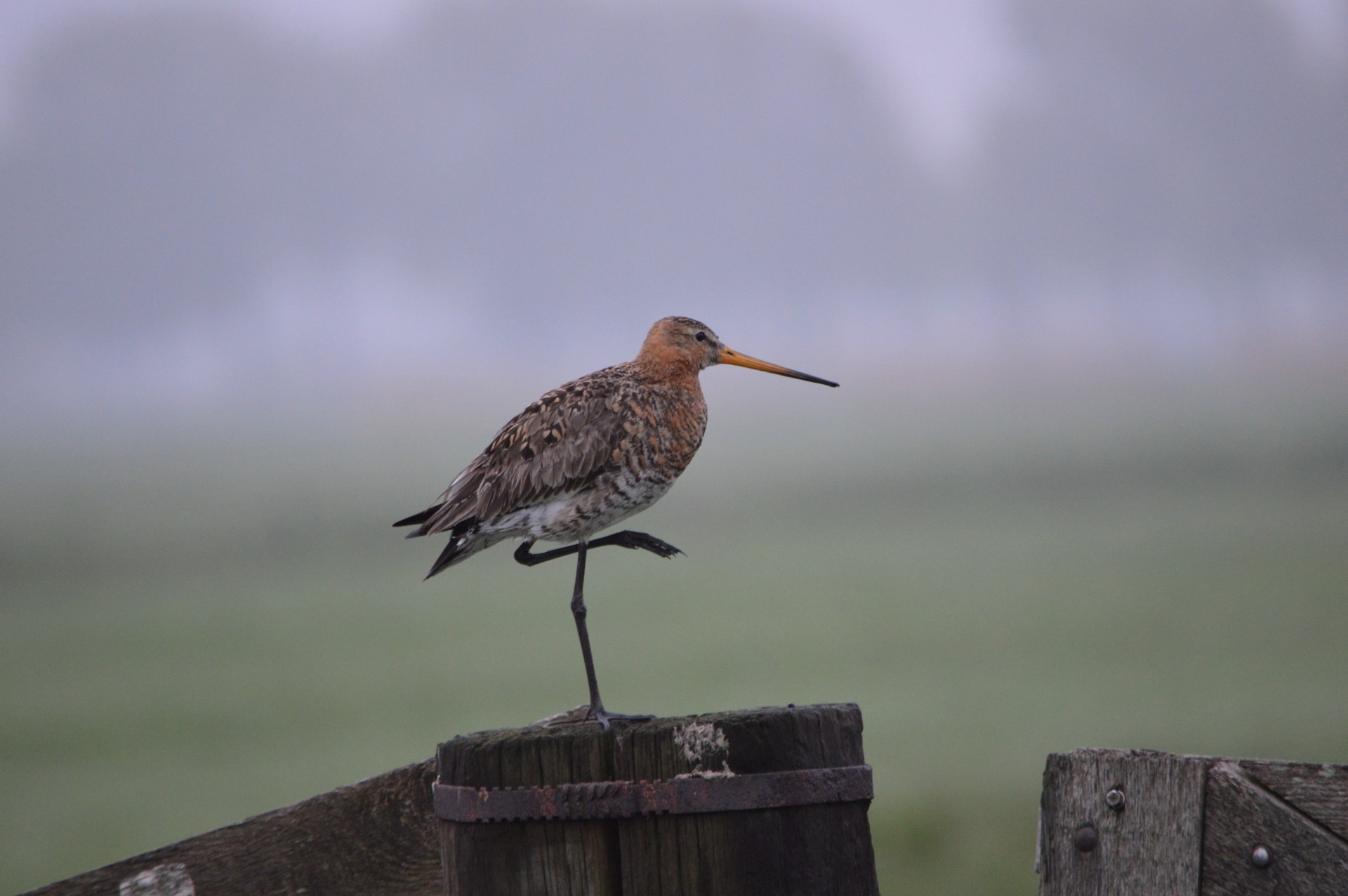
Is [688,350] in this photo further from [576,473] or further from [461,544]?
[461,544]

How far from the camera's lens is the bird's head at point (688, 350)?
521 cm

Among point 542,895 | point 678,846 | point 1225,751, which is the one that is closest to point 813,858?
point 678,846

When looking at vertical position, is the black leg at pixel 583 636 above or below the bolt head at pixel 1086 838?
above

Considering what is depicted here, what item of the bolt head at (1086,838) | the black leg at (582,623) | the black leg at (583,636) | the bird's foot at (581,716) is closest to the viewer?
the bolt head at (1086,838)

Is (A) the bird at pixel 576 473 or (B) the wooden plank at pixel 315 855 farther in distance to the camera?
(A) the bird at pixel 576 473

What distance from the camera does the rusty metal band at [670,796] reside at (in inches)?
97.2

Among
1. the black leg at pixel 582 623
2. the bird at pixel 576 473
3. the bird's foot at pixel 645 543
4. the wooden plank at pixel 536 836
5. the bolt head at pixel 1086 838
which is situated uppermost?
the bird at pixel 576 473

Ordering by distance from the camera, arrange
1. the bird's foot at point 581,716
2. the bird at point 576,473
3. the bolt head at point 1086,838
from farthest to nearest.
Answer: the bird at point 576,473
the bird's foot at point 581,716
the bolt head at point 1086,838

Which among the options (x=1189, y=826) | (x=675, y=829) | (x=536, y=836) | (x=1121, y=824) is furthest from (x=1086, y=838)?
(x=536, y=836)

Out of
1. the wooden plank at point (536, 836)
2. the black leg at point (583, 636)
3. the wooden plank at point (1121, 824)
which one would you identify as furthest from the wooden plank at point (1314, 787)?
the black leg at point (583, 636)

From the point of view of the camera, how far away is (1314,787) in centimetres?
241

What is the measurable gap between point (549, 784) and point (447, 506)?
244cm

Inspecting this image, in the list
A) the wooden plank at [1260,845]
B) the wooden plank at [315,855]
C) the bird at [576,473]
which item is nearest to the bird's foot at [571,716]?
the wooden plank at [315,855]

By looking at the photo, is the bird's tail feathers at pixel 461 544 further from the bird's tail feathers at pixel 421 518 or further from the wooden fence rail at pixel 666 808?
the wooden fence rail at pixel 666 808
